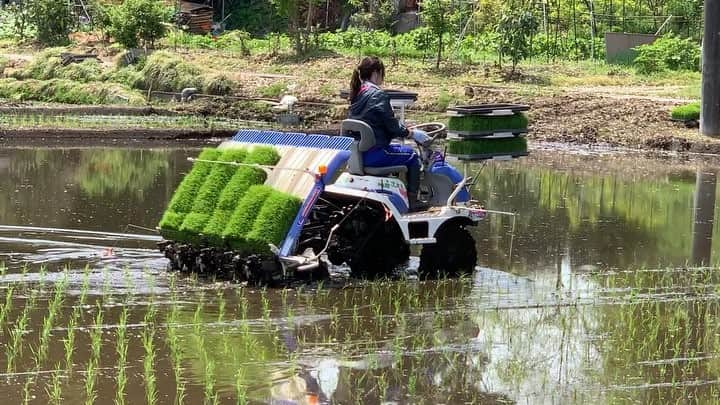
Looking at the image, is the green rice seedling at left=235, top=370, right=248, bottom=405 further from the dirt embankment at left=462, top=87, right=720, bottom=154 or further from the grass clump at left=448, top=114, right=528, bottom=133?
the dirt embankment at left=462, top=87, right=720, bottom=154

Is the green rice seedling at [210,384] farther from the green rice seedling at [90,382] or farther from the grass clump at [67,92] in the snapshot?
the grass clump at [67,92]

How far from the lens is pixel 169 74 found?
30.9 meters

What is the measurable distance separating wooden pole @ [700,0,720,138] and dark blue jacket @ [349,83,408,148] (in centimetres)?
1340

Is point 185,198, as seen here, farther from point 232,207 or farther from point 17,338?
point 17,338

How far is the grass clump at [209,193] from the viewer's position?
36.4ft

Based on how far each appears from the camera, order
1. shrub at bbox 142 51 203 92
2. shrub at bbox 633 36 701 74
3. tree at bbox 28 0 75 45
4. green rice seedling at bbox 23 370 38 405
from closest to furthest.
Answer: green rice seedling at bbox 23 370 38 405 → shrub at bbox 142 51 203 92 → shrub at bbox 633 36 701 74 → tree at bbox 28 0 75 45

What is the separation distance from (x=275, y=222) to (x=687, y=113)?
610 inches

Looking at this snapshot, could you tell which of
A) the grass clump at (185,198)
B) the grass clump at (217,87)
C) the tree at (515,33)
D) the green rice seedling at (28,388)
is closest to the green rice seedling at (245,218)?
the grass clump at (185,198)

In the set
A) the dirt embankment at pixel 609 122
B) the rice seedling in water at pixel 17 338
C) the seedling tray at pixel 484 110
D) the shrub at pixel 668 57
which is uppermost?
the seedling tray at pixel 484 110

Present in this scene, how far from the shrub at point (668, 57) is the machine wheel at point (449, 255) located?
2066cm

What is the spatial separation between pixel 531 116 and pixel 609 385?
724 inches

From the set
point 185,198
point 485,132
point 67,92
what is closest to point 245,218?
point 185,198

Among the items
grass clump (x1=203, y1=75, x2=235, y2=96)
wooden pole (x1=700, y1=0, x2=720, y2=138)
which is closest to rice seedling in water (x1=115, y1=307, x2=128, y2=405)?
wooden pole (x1=700, y1=0, x2=720, y2=138)

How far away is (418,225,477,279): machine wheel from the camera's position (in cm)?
1125
